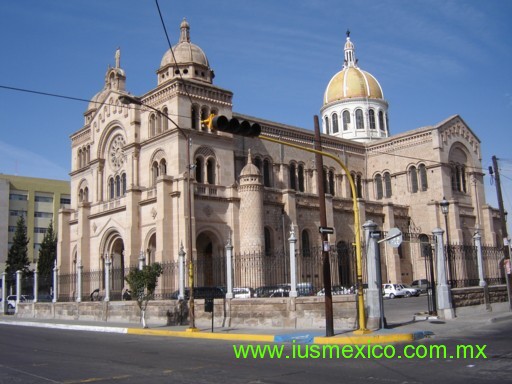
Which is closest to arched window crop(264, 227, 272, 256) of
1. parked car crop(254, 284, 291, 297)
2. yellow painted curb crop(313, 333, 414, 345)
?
parked car crop(254, 284, 291, 297)

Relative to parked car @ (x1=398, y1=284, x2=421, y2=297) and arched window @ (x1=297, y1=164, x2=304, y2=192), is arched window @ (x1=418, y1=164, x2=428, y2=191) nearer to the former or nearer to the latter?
arched window @ (x1=297, y1=164, x2=304, y2=192)

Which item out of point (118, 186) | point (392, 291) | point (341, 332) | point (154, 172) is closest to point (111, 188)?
point (118, 186)

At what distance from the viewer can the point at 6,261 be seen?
228 ft

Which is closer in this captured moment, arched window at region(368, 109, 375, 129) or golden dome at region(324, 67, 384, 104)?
arched window at region(368, 109, 375, 129)

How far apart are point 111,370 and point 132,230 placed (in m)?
28.2

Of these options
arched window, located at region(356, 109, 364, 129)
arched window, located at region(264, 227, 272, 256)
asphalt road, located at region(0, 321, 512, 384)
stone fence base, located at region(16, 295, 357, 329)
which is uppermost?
arched window, located at region(356, 109, 364, 129)

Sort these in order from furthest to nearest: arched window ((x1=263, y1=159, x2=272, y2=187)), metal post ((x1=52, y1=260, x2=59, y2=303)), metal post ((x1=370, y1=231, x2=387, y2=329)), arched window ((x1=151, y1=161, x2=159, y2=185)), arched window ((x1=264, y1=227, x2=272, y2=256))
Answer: arched window ((x1=263, y1=159, x2=272, y2=187)) → arched window ((x1=151, y1=161, x2=159, y2=185)) → arched window ((x1=264, y1=227, x2=272, y2=256)) → metal post ((x1=52, y1=260, x2=59, y2=303)) → metal post ((x1=370, y1=231, x2=387, y2=329))

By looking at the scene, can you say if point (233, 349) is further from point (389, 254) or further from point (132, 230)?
point (389, 254)

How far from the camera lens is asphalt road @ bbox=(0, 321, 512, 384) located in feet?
32.3

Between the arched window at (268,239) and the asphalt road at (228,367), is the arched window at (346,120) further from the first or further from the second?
the asphalt road at (228,367)

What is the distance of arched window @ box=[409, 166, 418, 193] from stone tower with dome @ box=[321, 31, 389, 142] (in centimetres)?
1025

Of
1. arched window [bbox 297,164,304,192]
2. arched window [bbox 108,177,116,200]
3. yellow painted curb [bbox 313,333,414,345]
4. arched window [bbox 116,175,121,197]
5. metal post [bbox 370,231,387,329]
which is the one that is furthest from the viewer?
arched window [bbox 297,164,304,192]

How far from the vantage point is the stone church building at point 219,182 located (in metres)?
38.3

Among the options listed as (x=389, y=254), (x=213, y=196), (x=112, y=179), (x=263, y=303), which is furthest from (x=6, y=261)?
(x=263, y=303)
